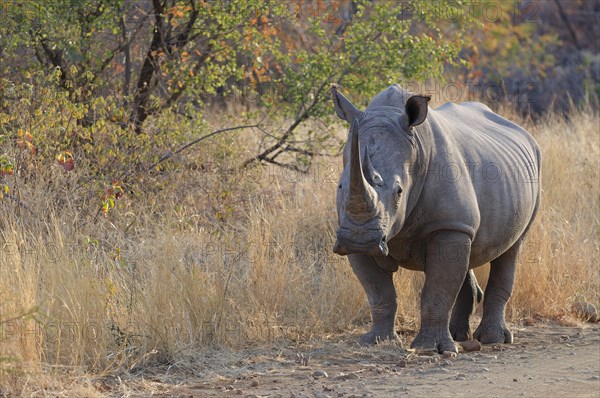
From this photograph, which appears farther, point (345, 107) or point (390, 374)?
point (345, 107)

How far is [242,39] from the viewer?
10195mm

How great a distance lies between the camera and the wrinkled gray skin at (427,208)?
19.5 ft

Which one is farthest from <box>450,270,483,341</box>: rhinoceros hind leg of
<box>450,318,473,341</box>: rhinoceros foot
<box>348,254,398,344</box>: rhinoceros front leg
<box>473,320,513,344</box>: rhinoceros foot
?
<box>348,254,398,344</box>: rhinoceros front leg

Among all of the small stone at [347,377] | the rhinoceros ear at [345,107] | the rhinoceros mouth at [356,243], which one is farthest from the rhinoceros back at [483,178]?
the small stone at [347,377]

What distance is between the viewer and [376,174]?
6070 millimetres

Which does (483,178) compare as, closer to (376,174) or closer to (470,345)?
(470,345)

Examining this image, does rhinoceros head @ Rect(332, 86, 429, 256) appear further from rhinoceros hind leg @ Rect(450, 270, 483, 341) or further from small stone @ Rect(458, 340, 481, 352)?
rhinoceros hind leg @ Rect(450, 270, 483, 341)

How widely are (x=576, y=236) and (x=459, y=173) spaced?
3.12 metres

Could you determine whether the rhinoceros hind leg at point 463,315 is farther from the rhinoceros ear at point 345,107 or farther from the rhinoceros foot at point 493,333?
the rhinoceros ear at point 345,107

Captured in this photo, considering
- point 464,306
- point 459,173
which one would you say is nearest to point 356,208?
point 459,173

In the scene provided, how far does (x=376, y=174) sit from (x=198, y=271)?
60.2 inches

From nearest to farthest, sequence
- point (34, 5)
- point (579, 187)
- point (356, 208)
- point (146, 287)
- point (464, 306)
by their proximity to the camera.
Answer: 1. point (356, 208)
2. point (146, 287)
3. point (464, 306)
4. point (34, 5)
5. point (579, 187)

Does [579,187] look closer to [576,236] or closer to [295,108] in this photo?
[576,236]

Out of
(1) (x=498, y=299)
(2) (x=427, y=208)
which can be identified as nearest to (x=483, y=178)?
(2) (x=427, y=208)
